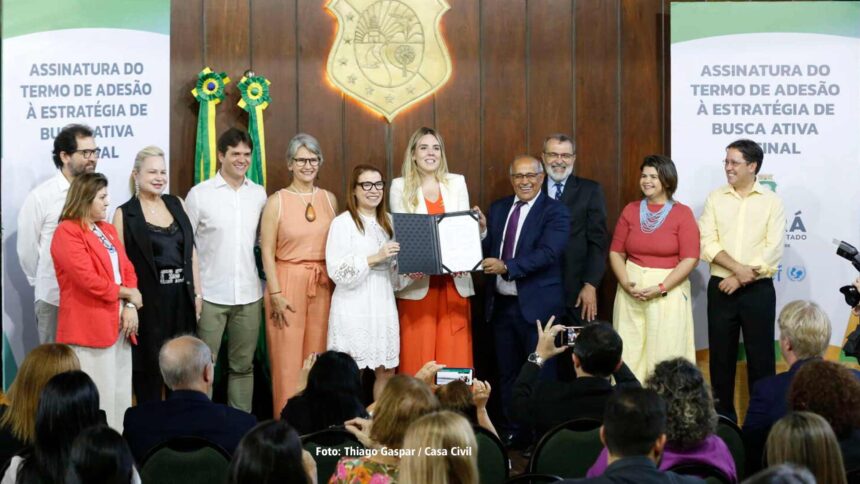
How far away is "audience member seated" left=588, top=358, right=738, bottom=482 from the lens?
309 centimetres

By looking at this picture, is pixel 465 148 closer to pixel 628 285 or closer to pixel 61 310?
pixel 628 285

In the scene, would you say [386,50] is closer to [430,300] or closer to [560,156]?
[560,156]

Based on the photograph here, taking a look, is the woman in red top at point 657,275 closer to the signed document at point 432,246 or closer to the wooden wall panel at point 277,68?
the signed document at point 432,246

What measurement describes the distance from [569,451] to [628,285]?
2.46 meters

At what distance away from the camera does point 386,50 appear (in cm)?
625

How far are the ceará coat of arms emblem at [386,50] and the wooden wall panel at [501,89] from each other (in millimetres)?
299

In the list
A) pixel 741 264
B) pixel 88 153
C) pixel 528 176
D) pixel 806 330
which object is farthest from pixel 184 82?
pixel 806 330

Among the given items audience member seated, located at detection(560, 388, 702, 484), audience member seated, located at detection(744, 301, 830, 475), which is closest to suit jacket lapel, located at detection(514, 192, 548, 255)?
audience member seated, located at detection(744, 301, 830, 475)

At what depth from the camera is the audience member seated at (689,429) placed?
3.09 metres

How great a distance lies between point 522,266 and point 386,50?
1.62m

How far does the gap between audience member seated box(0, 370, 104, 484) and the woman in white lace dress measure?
93.9 inches

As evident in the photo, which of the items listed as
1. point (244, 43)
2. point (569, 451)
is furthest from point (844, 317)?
point (244, 43)

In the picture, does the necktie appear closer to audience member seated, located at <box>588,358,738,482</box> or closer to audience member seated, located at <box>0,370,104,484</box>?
audience member seated, located at <box>588,358,738,482</box>

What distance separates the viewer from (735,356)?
5852mm
